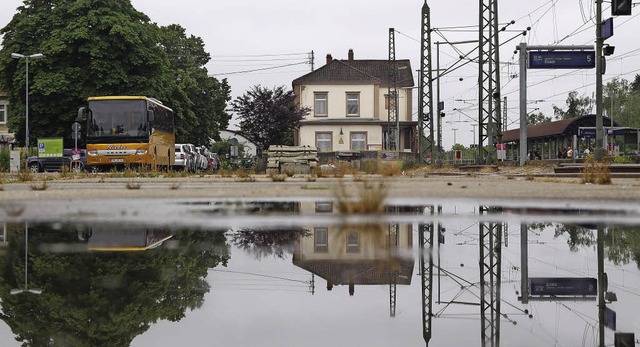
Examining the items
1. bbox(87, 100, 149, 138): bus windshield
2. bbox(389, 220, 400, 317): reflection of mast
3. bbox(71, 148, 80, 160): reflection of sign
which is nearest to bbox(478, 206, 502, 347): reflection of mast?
bbox(389, 220, 400, 317): reflection of mast

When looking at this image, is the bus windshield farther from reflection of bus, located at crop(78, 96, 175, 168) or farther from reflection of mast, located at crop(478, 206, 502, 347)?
reflection of mast, located at crop(478, 206, 502, 347)

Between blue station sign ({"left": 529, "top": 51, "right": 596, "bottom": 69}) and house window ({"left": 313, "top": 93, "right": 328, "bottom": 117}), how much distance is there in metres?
35.6

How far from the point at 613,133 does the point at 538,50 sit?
2556 centimetres

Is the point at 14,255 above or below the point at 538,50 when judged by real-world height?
below

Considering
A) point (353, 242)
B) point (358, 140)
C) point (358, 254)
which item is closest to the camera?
point (358, 254)

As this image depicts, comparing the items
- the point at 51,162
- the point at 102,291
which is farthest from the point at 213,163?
the point at 102,291

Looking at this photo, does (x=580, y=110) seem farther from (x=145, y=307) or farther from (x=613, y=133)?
(x=145, y=307)

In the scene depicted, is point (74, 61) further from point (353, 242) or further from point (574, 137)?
point (353, 242)

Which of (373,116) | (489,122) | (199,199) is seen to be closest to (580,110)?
(373,116)

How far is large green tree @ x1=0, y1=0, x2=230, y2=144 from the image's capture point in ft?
136

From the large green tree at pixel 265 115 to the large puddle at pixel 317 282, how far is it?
39476mm

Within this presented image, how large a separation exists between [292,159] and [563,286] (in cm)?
2843

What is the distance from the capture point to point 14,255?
4109 mm

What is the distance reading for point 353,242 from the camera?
14.8 feet
